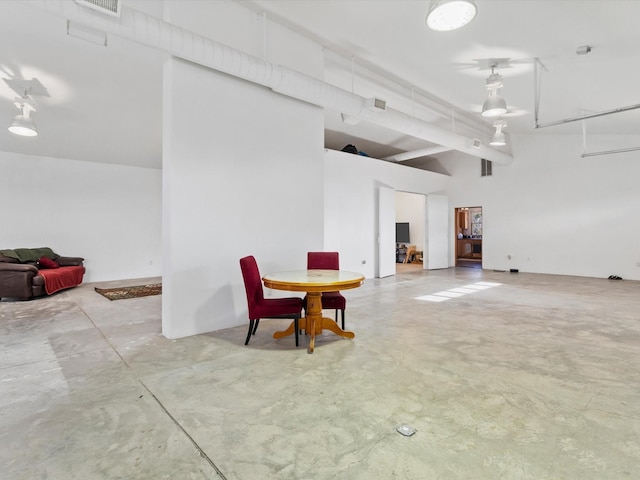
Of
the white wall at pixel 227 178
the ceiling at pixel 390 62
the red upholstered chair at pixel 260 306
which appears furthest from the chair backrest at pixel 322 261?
the ceiling at pixel 390 62

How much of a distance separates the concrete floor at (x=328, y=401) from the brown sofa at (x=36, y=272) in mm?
1589

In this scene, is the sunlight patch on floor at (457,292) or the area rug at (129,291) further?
the area rug at (129,291)

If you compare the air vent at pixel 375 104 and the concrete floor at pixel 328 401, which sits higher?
the air vent at pixel 375 104

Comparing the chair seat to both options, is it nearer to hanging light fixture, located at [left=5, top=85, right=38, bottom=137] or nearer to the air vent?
the air vent

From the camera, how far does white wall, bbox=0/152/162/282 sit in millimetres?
7105

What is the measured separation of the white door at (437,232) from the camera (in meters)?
10.2

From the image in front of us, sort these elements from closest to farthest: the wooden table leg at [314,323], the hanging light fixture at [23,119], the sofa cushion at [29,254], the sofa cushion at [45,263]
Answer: the wooden table leg at [314,323] < the hanging light fixture at [23,119] < the sofa cushion at [29,254] < the sofa cushion at [45,263]

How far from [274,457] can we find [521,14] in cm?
465

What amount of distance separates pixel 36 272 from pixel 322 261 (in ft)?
17.3

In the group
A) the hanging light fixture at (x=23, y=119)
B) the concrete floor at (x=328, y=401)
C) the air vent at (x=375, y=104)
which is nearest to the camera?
the concrete floor at (x=328, y=401)

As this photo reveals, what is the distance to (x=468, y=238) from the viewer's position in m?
13.3

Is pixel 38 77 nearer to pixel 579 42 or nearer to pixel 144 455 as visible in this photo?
pixel 144 455

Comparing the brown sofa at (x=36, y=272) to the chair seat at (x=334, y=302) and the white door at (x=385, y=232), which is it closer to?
the chair seat at (x=334, y=302)

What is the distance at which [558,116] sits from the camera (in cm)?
655
